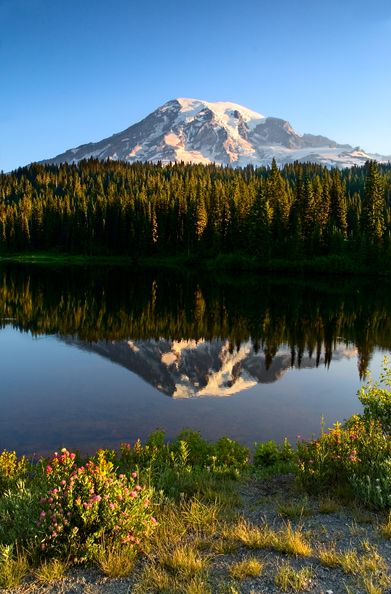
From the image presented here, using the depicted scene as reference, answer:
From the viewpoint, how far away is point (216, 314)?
36.9 metres

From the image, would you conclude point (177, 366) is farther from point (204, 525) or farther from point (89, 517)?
point (89, 517)

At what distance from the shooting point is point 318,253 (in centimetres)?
8319

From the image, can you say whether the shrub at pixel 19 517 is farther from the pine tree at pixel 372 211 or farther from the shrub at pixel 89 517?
the pine tree at pixel 372 211

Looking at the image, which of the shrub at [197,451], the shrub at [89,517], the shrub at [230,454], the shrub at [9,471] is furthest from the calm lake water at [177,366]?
the shrub at [89,517]

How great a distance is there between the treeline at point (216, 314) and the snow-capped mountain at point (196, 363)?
2.32 ft

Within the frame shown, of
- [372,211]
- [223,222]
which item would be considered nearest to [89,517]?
[372,211]

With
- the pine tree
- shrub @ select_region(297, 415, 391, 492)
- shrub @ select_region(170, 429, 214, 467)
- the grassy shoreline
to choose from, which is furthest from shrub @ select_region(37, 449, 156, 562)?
the pine tree

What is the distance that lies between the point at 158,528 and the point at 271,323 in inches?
1065

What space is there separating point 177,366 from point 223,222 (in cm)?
8152

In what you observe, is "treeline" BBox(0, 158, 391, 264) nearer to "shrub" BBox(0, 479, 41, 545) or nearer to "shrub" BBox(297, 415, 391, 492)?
"shrub" BBox(297, 415, 391, 492)

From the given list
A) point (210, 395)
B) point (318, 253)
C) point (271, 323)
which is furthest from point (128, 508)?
point (318, 253)

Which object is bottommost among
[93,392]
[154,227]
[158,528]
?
[93,392]

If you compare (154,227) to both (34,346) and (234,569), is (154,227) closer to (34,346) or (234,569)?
(34,346)

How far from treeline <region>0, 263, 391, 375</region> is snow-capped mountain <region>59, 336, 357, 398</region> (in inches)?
27.8
